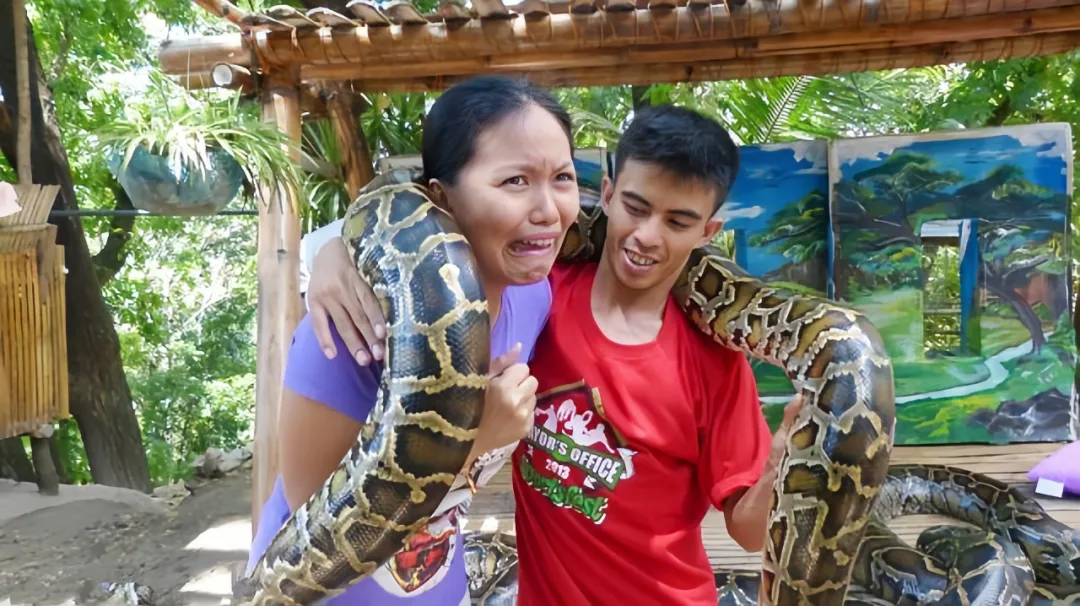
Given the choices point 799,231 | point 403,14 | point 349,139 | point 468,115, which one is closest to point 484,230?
point 468,115

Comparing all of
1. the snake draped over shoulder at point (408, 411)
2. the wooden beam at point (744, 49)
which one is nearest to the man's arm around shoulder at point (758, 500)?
the snake draped over shoulder at point (408, 411)

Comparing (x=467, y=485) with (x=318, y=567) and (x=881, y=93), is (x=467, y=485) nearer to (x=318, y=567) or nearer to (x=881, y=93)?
(x=318, y=567)

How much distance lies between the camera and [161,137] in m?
2.87

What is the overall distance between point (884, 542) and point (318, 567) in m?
3.27

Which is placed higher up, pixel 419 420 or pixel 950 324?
pixel 419 420

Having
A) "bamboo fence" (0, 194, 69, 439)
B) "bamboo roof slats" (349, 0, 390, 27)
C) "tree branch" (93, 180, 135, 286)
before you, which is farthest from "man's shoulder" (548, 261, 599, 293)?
"tree branch" (93, 180, 135, 286)

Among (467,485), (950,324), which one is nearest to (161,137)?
(467,485)

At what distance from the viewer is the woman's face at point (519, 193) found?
1.24m

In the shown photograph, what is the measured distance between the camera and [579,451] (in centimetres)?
167

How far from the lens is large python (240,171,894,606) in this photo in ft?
3.96

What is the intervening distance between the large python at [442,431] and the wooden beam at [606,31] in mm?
1675

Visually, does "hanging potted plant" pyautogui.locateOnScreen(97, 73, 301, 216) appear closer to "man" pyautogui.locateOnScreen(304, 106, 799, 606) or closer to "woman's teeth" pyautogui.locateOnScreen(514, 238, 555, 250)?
"man" pyautogui.locateOnScreen(304, 106, 799, 606)

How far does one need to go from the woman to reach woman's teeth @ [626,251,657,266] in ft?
1.19

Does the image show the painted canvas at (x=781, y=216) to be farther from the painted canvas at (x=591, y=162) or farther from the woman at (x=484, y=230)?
the woman at (x=484, y=230)
